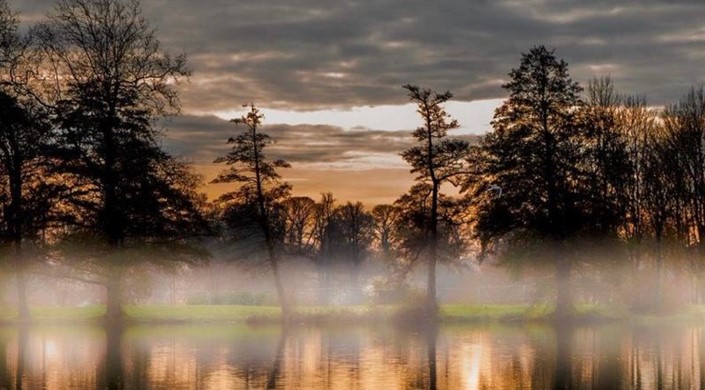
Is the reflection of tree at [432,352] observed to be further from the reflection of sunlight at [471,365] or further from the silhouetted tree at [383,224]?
the silhouetted tree at [383,224]

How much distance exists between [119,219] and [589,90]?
1470 inches

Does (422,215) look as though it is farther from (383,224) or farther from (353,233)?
(383,224)

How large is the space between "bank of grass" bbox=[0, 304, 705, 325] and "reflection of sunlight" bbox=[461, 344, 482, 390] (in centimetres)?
2205

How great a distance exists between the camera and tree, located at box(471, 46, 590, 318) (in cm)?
7219

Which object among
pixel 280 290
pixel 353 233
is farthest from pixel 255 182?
pixel 353 233

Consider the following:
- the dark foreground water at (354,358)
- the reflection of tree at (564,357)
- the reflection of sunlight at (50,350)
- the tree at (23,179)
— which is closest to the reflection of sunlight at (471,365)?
the dark foreground water at (354,358)

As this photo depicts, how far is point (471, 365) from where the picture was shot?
38875mm

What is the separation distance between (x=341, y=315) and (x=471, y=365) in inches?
1268

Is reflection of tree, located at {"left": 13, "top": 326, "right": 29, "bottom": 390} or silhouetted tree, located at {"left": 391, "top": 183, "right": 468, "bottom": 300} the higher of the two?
silhouetted tree, located at {"left": 391, "top": 183, "right": 468, "bottom": 300}

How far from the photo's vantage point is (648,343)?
5047 centimetres

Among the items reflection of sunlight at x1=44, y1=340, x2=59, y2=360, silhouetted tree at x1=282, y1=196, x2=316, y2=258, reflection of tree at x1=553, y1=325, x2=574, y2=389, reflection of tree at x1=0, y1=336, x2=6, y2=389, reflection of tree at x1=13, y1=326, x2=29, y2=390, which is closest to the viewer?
reflection of tree at x1=0, y1=336, x2=6, y2=389

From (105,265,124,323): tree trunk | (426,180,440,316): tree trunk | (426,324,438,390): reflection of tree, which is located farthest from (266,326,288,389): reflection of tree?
(426,180,440,316): tree trunk

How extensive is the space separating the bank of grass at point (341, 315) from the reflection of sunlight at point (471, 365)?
22.1m

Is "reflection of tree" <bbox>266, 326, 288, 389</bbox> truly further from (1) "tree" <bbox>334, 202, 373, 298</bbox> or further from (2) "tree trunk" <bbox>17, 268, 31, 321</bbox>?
(1) "tree" <bbox>334, 202, 373, 298</bbox>
